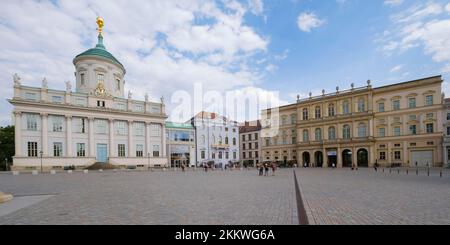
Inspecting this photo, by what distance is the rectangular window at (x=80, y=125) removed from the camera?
48.6 meters

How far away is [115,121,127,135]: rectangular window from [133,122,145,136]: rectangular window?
206 cm

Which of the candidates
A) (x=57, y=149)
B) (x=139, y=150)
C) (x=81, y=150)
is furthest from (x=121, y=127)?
(x=57, y=149)

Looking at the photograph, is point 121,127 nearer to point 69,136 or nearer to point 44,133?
point 69,136

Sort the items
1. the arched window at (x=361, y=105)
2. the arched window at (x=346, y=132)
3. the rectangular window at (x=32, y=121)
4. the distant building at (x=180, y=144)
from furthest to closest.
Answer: the distant building at (x=180, y=144) < the arched window at (x=346, y=132) < the arched window at (x=361, y=105) < the rectangular window at (x=32, y=121)

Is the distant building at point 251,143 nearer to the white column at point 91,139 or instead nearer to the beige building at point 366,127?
the beige building at point 366,127

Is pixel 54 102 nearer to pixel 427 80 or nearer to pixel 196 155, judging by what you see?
pixel 196 155

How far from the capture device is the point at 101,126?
169 ft

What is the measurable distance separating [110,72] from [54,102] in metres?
13.1

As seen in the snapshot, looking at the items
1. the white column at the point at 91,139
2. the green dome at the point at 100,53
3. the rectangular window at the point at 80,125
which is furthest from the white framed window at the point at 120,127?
the green dome at the point at 100,53

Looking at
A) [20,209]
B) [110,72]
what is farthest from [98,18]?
[20,209]

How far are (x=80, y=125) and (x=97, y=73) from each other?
11.8 m
